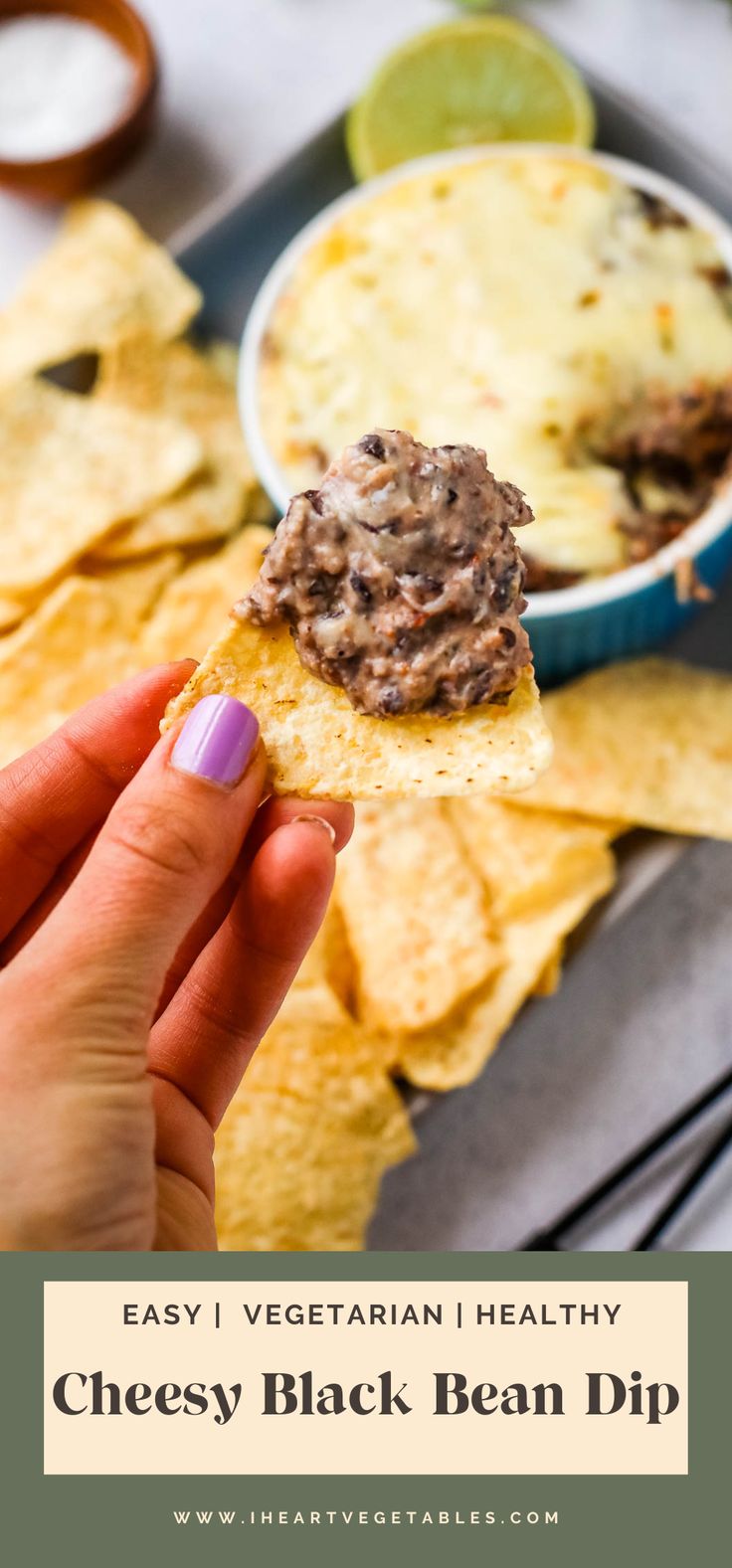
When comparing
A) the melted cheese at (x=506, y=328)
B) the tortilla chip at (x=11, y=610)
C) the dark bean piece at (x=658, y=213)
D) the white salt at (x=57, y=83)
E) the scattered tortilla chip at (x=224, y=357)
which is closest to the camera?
the melted cheese at (x=506, y=328)

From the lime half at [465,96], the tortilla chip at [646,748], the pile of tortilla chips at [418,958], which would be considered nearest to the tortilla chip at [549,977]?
the pile of tortilla chips at [418,958]

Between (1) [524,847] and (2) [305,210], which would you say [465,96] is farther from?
(1) [524,847]

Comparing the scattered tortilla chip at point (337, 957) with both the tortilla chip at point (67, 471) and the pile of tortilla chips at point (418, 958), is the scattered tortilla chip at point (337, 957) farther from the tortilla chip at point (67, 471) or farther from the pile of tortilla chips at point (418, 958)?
the tortilla chip at point (67, 471)

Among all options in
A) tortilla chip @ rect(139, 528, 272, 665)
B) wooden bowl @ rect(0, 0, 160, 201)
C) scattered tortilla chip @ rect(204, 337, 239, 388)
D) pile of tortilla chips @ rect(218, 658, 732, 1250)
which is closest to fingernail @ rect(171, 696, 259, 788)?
pile of tortilla chips @ rect(218, 658, 732, 1250)

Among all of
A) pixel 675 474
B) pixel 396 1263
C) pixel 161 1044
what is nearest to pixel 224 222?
pixel 675 474

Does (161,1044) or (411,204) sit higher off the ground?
(411,204)

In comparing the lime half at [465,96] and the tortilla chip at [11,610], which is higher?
the lime half at [465,96]

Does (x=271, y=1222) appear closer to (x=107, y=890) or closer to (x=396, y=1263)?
(x=396, y=1263)

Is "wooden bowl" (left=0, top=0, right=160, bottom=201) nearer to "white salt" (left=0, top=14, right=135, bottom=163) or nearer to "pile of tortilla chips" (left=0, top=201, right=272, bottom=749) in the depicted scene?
"white salt" (left=0, top=14, right=135, bottom=163)
